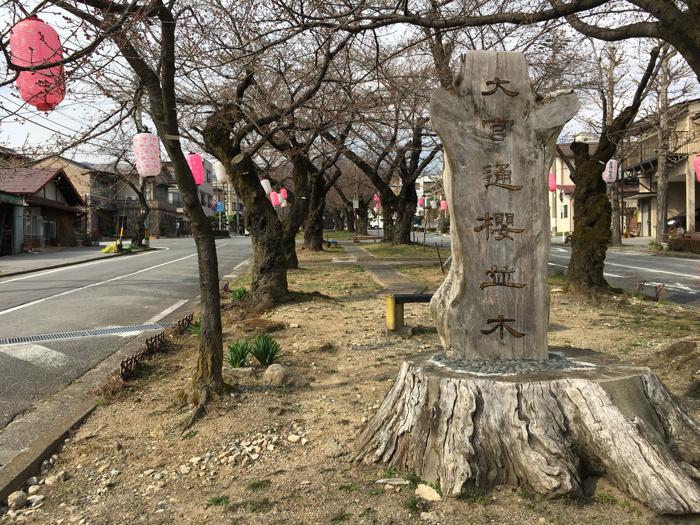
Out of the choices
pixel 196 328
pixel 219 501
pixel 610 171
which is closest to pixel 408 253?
pixel 610 171

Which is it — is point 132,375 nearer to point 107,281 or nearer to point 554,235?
point 107,281

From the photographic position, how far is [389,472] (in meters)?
3.37

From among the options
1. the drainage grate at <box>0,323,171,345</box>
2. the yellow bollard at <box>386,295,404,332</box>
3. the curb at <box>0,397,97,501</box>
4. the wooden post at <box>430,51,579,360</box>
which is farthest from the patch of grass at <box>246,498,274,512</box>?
the drainage grate at <box>0,323,171,345</box>

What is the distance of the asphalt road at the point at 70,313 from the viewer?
6.18 m

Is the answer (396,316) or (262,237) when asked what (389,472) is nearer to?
(396,316)

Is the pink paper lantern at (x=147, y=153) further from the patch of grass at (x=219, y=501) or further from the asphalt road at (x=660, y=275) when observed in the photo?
the asphalt road at (x=660, y=275)

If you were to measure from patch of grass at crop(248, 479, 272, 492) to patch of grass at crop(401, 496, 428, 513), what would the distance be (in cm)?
89

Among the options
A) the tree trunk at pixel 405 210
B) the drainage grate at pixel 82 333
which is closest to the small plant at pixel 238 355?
the drainage grate at pixel 82 333

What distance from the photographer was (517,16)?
21.1ft

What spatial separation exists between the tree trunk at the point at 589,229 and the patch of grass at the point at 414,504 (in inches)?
331

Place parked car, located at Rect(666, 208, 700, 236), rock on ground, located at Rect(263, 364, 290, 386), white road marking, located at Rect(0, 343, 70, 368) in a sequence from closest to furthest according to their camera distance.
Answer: rock on ground, located at Rect(263, 364, 290, 386)
white road marking, located at Rect(0, 343, 70, 368)
parked car, located at Rect(666, 208, 700, 236)

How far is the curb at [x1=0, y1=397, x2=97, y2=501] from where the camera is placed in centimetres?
359

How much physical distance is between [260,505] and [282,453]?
809 mm

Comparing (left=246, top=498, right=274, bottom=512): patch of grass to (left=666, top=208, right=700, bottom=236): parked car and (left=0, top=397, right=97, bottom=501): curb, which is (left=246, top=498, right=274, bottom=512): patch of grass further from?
(left=666, top=208, right=700, bottom=236): parked car
